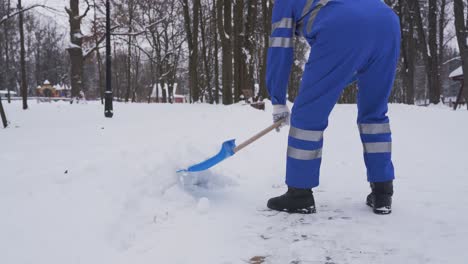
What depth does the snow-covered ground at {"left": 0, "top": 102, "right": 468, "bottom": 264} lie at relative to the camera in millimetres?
1915

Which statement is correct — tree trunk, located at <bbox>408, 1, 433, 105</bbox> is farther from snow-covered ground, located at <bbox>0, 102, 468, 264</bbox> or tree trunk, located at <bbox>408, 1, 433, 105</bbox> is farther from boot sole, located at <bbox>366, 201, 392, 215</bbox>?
boot sole, located at <bbox>366, 201, 392, 215</bbox>

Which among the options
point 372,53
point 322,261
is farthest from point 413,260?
point 372,53

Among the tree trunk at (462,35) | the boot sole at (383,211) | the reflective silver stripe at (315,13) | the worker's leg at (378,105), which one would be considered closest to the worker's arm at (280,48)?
the reflective silver stripe at (315,13)

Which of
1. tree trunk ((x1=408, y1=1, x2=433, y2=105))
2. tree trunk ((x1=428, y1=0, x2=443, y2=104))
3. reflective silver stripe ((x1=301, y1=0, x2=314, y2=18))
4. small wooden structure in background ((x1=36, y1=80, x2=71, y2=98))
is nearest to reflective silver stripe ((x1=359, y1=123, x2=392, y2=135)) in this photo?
reflective silver stripe ((x1=301, y1=0, x2=314, y2=18))

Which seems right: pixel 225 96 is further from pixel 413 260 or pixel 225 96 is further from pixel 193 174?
pixel 413 260

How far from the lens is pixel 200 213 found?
2.56m

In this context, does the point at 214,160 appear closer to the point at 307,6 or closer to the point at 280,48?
the point at 280,48

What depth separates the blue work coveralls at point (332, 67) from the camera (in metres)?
2.38

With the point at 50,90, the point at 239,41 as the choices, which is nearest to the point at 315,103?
the point at 239,41

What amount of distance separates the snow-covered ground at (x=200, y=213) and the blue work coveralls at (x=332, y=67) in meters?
0.38

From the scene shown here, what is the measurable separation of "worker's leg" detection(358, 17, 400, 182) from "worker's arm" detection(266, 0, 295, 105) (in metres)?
0.50

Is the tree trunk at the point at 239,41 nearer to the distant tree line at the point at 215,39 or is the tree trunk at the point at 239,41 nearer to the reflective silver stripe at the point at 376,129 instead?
the distant tree line at the point at 215,39

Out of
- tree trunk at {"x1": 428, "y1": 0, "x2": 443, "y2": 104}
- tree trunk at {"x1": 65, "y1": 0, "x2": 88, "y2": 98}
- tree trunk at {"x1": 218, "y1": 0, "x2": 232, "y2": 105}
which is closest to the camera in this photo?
tree trunk at {"x1": 218, "y1": 0, "x2": 232, "y2": 105}

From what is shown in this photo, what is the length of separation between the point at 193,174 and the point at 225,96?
10.7 meters
